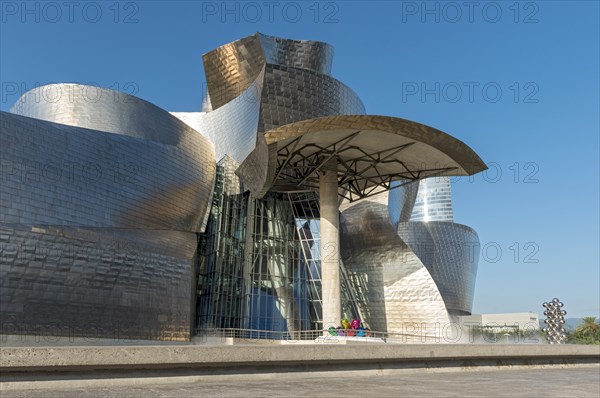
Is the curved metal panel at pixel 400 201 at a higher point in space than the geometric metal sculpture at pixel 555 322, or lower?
higher

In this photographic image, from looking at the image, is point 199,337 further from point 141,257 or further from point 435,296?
point 435,296

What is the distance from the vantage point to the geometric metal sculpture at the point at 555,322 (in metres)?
25.5

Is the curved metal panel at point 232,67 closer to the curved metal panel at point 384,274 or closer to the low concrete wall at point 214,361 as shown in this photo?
the curved metal panel at point 384,274

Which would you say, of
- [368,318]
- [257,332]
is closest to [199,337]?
[257,332]

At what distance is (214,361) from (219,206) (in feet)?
69.3

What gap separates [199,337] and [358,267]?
30.9 ft

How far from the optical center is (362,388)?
7168 mm

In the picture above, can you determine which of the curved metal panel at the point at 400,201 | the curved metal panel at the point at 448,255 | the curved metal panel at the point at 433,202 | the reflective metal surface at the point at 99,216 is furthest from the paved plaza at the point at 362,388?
the curved metal panel at the point at 433,202

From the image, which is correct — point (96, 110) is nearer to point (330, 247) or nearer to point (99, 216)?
point (99, 216)

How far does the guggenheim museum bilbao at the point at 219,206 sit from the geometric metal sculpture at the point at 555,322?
5.00 m

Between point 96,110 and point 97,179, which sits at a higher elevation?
point 96,110

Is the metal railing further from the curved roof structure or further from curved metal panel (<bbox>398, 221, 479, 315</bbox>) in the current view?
curved metal panel (<bbox>398, 221, 479, 315</bbox>)

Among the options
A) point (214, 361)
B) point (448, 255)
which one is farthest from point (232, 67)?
point (214, 361)

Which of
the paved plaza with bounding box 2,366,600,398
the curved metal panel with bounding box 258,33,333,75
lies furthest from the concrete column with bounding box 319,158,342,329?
the paved plaza with bounding box 2,366,600,398
